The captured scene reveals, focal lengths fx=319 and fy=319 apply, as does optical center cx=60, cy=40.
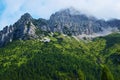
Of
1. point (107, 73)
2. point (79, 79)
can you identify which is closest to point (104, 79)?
point (107, 73)

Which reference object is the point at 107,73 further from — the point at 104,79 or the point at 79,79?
the point at 79,79
